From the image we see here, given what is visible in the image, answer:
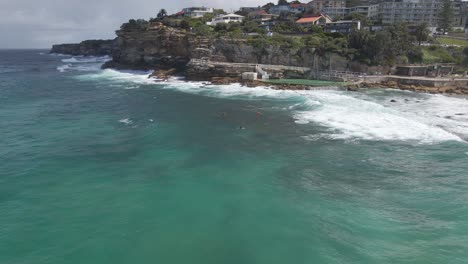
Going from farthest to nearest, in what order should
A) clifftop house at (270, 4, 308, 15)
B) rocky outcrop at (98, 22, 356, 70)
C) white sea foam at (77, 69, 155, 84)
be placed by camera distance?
1. clifftop house at (270, 4, 308, 15)
2. rocky outcrop at (98, 22, 356, 70)
3. white sea foam at (77, 69, 155, 84)

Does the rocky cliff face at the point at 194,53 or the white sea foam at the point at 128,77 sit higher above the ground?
the rocky cliff face at the point at 194,53

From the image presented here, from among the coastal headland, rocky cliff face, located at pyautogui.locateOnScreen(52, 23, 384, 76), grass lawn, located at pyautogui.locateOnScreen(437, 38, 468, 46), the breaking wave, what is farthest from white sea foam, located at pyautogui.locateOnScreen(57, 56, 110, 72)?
grass lawn, located at pyautogui.locateOnScreen(437, 38, 468, 46)

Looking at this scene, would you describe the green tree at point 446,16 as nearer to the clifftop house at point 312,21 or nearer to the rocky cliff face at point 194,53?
the clifftop house at point 312,21

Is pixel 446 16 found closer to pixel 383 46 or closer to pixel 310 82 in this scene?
pixel 383 46


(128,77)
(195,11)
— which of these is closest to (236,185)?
(128,77)

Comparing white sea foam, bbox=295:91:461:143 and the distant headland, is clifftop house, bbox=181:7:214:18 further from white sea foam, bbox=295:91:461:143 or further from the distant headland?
white sea foam, bbox=295:91:461:143

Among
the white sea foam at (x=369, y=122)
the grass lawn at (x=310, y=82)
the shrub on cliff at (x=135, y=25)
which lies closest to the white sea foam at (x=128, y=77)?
the shrub on cliff at (x=135, y=25)

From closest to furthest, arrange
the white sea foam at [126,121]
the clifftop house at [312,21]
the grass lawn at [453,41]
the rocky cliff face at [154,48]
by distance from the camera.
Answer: the white sea foam at [126,121] → the rocky cliff face at [154,48] → the grass lawn at [453,41] → the clifftop house at [312,21]

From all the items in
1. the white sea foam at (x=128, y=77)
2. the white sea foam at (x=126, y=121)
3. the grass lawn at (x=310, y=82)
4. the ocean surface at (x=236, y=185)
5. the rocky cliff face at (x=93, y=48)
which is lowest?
the ocean surface at (x=236, y=185)
